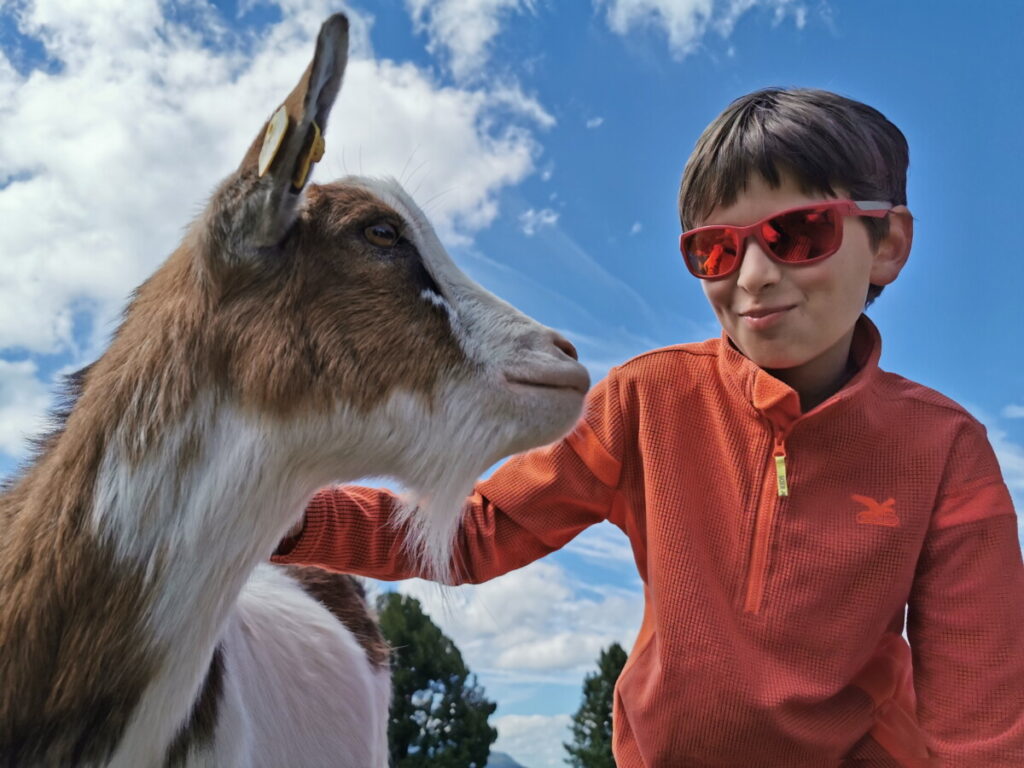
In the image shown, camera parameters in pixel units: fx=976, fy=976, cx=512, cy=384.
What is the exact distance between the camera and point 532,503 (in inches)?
113

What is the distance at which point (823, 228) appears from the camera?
2715mm

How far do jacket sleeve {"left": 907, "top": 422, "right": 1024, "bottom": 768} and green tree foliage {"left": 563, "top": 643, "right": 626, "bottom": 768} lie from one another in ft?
44.4

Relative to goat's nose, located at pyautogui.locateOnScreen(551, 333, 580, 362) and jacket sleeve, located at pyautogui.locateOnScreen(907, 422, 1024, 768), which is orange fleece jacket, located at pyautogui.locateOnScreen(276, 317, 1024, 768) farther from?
goat's nose, located at pyautogui.locateOnScreen(551, 333, 580, 362)

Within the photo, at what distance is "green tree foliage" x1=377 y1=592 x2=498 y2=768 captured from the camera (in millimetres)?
11898

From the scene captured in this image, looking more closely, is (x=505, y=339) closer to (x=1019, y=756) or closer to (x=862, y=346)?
(x=862, y=346)

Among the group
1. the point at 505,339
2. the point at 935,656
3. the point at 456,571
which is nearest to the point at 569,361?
the point at 505,339

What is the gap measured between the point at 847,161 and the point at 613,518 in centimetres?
129

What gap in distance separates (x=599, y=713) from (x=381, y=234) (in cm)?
1566

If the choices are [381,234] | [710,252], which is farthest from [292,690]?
[710,252]

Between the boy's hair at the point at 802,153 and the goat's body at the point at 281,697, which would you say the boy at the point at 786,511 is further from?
the goat's body at the point at 281,697

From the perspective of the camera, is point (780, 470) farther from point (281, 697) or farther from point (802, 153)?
point (281, 697)

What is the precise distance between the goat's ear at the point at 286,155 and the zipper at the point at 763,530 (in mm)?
1495

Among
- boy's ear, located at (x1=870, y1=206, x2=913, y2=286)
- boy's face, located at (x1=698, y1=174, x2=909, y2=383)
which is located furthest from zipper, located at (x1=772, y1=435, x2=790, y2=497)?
boy's ear, located at (x1=870, y1=206, x2=913, y2=286)

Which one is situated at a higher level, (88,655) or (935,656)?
(935,656)
